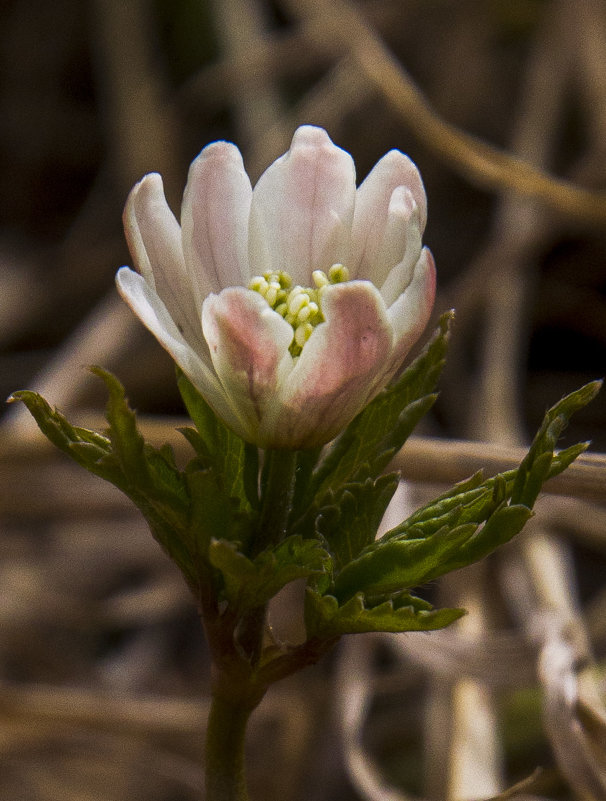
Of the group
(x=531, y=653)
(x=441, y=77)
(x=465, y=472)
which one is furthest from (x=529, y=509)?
(x=441, y=77)

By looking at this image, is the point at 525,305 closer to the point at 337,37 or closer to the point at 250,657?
the point at 337,37

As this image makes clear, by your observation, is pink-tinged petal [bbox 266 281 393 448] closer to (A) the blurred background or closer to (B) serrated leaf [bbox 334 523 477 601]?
(B) serrated leaf [bbox 334 523 477 601]

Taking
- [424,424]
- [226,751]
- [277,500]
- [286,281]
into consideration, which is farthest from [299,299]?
[424,424]

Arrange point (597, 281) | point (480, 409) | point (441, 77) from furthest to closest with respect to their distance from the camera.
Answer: point (441, 77) < point (597, 281) < point (480, 409)

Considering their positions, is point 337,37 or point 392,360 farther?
point 337,37

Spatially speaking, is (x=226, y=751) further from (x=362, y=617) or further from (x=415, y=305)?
(x=415, y=305)

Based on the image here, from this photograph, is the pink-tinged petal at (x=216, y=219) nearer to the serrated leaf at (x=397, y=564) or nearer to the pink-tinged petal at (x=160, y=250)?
the pink-tinged petal at (x=160, y=250)
